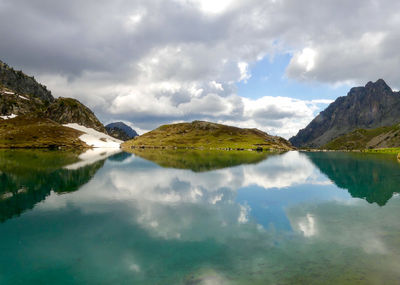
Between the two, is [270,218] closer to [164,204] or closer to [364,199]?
[164,204]

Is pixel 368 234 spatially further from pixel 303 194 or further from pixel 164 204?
pixel 164 204

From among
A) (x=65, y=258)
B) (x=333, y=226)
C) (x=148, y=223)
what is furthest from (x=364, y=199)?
(x=65, y=258)

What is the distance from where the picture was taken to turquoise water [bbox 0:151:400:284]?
17562 mm

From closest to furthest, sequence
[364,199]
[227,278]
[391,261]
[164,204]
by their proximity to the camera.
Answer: [227,278] < [391,261] < [164,204] < [364,199]

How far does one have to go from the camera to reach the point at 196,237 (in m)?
25.0

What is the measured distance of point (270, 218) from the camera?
106 feet

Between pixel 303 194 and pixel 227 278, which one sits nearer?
pixel 227 278

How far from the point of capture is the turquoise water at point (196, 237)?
691 inches

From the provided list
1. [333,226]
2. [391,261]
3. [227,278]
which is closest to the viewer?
[227,278]

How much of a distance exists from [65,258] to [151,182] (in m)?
40.2

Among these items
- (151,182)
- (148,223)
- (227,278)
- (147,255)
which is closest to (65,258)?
(147,255)

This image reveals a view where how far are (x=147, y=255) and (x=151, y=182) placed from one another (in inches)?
1590

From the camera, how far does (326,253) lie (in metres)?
21.1

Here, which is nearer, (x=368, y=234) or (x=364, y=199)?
(x=368, y=234)
